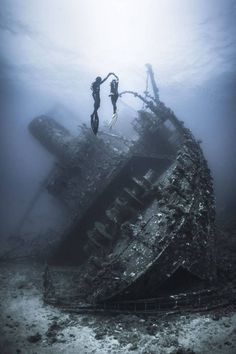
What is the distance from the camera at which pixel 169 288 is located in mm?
6703

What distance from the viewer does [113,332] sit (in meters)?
5.61

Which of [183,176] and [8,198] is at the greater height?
[183,176]

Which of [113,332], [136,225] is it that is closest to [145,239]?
[136,225]

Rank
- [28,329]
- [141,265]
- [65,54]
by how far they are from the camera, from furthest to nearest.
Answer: [65,54] → [141,265] → [28,329]

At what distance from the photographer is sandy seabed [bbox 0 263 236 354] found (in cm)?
508

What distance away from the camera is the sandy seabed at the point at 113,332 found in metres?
5.08

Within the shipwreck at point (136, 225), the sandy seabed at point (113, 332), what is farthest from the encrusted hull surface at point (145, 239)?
the sandy seabed at point (113, 332)

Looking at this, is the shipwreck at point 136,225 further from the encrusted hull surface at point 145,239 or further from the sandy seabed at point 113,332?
the sandy seabed at point 113,332

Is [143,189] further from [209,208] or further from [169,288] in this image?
[169,288]

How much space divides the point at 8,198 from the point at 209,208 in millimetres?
25073

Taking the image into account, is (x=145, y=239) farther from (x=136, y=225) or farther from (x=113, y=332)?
(x=113, y=332)

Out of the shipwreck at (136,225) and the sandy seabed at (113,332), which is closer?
the sandy seabed at (113,332)

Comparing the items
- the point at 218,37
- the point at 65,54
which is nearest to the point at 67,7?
the point at 65,54

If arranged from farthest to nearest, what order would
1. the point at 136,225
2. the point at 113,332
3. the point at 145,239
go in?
the point at 136,225
the point at 145,239
the point at 113,332
